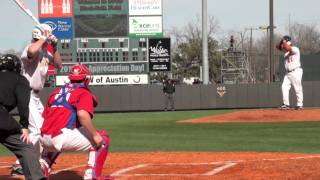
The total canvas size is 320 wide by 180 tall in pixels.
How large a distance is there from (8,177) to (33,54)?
1714 mm

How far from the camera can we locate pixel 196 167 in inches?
320

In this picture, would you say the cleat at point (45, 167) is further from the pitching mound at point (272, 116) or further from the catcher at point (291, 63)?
the pitching mound at point (272, 116)

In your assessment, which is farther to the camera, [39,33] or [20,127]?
[39,33]

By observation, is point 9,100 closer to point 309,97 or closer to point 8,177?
point 8,177

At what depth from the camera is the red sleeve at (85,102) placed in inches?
247

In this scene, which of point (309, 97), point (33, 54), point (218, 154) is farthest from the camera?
point (309, 97)

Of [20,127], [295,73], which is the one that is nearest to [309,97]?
[295,73]

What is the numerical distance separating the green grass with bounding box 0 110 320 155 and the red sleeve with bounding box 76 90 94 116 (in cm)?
523

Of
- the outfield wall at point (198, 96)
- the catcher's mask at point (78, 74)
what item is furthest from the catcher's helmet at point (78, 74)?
the outfield wall at point (198, 96)

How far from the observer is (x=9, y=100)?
20.2 feet

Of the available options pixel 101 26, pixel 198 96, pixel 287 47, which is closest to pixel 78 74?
pixel 287 47

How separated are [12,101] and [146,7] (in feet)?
81.4

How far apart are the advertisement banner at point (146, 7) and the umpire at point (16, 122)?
2436 centimetres

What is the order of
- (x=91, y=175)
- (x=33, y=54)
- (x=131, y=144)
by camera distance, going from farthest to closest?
(x=131, y=144) → (x=33, y=54) → (x=91, y=175)
